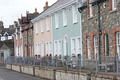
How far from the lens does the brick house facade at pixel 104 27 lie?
101 ft

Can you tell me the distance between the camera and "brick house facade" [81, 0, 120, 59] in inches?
1206

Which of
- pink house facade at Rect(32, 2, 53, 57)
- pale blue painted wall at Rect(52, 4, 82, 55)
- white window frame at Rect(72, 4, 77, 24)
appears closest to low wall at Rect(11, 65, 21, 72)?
pink house facade at Rect(32, 2, 53, 57)

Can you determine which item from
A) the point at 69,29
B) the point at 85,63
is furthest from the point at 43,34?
the point at 85,63

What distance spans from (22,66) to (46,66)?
13900mm

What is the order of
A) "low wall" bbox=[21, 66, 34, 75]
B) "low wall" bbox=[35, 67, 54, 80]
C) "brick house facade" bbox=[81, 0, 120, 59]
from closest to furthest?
"brick house facade" bbox=[81, 0, 120, 59] < "low wall" bbox=[35, 67, 54, 80] < "low wall" bbox=[21, 66, 34, 75]

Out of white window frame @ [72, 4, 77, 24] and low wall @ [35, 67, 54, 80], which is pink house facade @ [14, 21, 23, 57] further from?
white window frame @ [72, 4, 77, 24]

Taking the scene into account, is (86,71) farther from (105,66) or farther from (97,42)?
(97,42)

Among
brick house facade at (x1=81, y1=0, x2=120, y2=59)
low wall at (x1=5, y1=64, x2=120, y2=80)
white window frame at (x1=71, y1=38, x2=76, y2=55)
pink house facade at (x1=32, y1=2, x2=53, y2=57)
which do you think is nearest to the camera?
low wall at (x1=5, y1=64, x2=120, y2=80)

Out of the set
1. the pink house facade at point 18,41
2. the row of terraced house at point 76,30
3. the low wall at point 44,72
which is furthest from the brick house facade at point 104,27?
the pink house facade at point 18,41

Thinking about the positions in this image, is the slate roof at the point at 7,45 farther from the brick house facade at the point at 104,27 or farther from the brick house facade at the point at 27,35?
the brick house facade at the point at 104,27

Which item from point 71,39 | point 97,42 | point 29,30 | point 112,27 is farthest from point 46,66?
point 29,30

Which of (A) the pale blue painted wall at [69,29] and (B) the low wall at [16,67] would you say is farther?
(B) the low wall at [16,67]

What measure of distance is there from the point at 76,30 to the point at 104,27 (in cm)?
784

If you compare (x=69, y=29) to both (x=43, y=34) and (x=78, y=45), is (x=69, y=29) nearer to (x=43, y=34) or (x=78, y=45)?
(x=78, y=45)
